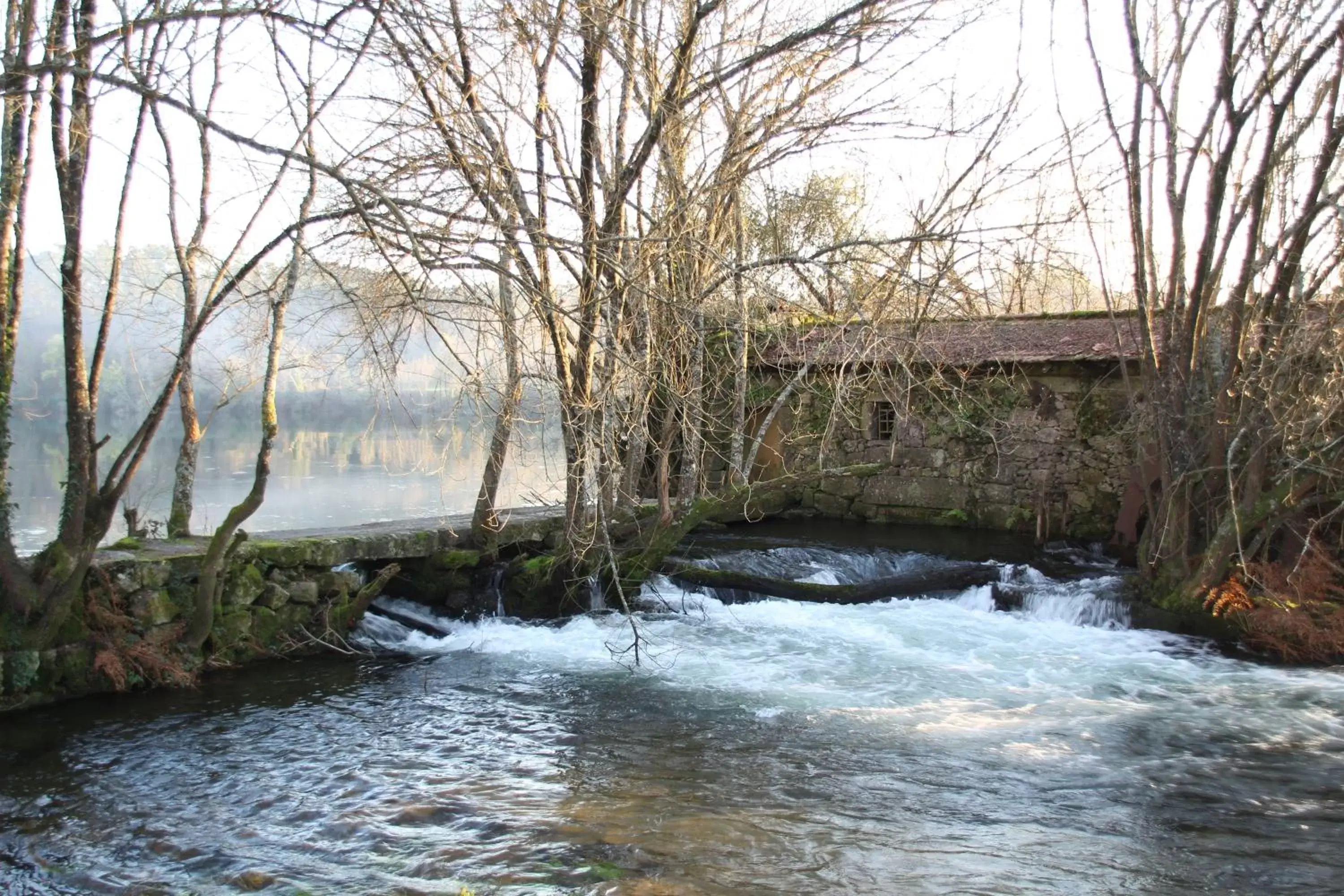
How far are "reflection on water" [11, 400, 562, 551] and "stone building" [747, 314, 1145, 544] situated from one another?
422 cm

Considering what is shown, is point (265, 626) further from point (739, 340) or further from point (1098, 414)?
point (1098, 414)

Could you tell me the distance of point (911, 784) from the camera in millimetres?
5164

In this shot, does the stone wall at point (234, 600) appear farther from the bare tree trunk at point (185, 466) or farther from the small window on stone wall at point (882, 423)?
the small window on stone wall at point (882, 423)

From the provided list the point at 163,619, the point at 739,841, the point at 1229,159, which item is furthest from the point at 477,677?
the point at 1229,159

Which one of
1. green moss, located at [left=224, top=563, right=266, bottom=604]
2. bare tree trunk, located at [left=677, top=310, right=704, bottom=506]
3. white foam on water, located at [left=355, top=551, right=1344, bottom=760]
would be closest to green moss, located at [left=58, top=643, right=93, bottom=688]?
green moss, located at [left=224, top=563, right=266, bottom=604]

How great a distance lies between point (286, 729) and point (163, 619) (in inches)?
66.2

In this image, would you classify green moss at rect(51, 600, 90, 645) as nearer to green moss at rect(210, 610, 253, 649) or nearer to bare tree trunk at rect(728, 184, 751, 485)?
green moss at rect(210, 610, 253, 649)

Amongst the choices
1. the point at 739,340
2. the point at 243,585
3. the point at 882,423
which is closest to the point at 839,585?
the point at 739,340

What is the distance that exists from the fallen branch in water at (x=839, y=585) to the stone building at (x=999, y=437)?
2310 mm

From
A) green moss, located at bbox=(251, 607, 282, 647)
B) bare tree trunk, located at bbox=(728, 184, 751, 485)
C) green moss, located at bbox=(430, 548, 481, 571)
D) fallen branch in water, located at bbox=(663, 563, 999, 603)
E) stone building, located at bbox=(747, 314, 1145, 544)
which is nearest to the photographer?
green moss, located at bbox=(251, 607, 282, 647)

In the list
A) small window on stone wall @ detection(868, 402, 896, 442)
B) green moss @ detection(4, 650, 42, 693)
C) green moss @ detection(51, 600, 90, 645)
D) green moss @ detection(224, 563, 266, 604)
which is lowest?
green moss @ detection(4, 650, 42, 693)

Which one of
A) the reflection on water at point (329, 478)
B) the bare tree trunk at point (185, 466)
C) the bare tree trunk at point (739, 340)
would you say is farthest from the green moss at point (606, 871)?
the bare tree trunk at point (185, 466)

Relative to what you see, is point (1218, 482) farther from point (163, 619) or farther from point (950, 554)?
point (163, 619)

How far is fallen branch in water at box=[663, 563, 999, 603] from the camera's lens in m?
9.06
